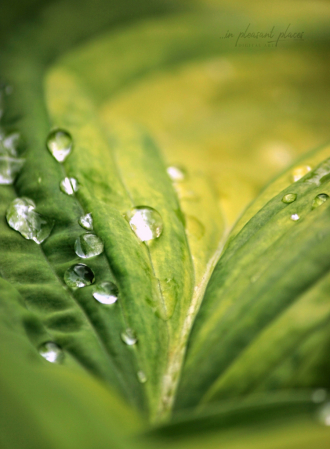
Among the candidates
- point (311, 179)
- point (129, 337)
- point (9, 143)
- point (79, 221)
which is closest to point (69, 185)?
point (79, 221)

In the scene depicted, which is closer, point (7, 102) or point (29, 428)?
point (29, 428)

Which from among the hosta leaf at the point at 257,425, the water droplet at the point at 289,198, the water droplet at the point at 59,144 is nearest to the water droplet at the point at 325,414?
the hosta leaf at the point at 257,425

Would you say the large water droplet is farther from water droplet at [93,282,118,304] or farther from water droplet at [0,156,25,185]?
water droplet at [0,156,25,185]

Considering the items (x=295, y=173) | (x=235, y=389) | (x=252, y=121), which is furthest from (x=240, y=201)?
(x=235, y=389)

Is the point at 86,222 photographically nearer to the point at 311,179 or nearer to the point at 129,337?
the point at 129,337

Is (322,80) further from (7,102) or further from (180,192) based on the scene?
(7,102)

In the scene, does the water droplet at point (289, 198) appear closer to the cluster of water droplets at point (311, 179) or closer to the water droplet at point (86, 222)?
the cluster of water droplets at point (311, 179)
